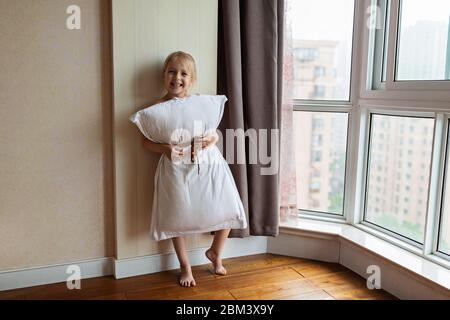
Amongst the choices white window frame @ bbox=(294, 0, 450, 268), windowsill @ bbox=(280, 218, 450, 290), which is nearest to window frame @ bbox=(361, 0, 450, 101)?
white window frame @ bbox=(294, 0, 450, 268)

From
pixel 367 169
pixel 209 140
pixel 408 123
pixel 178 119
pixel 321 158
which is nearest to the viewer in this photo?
pixel 178 119

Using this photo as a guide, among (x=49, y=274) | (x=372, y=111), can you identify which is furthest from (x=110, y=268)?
(x=372, y=111)

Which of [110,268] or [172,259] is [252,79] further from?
[110,268]

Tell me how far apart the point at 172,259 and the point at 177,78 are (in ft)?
3.33

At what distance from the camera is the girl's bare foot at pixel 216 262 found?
2383 mm

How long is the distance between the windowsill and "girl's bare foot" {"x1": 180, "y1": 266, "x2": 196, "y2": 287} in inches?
25.6

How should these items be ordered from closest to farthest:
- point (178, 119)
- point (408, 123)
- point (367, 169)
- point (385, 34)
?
1. point (178, 119)
2. point (408, 123)
3. point (385, 34)
4. point (367, 169)

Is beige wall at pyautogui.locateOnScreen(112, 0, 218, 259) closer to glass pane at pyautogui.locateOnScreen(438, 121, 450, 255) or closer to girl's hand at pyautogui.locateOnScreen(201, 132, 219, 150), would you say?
girl's hand at pyautogui.locateOnScreen(201, 132, 219, 150)

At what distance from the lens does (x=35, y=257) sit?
7.11 feet

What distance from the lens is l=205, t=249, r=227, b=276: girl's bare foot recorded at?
7.82 ft

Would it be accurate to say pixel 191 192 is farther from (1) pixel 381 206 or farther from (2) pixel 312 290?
(1) pixel 381 206

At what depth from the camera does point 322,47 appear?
8.48 feet

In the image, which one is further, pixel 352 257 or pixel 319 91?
pixel 319 91
